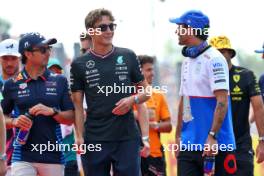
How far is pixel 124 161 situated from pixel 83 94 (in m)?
0.91

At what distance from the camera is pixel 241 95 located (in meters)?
11.6

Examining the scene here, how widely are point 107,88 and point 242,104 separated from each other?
1992 mm

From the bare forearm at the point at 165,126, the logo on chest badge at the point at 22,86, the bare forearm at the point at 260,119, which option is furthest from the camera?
the bare forearm at the point at 165,126

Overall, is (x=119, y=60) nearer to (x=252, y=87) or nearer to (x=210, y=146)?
(x=210, y=146)

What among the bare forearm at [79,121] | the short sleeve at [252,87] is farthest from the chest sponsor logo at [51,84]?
the short sleeve at [252,87]

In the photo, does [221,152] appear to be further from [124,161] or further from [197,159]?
[124,161]

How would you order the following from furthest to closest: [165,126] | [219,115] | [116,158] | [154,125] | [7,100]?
[165,126], [154,125], [7,100], [116,158], [219,115]

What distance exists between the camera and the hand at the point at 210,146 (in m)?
10.2

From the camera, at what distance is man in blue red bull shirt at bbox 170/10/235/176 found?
1027 centimetres

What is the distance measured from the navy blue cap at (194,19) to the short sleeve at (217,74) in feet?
1.57

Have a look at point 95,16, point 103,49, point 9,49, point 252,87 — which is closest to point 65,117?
point 103,49

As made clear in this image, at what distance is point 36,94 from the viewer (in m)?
10.7

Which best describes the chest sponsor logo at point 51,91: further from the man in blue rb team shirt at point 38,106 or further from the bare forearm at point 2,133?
the bare forearm at point 2,133

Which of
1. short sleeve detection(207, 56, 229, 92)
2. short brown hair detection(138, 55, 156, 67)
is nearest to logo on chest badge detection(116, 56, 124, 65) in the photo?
short sleeve detection(207, 56, 229, 92)
